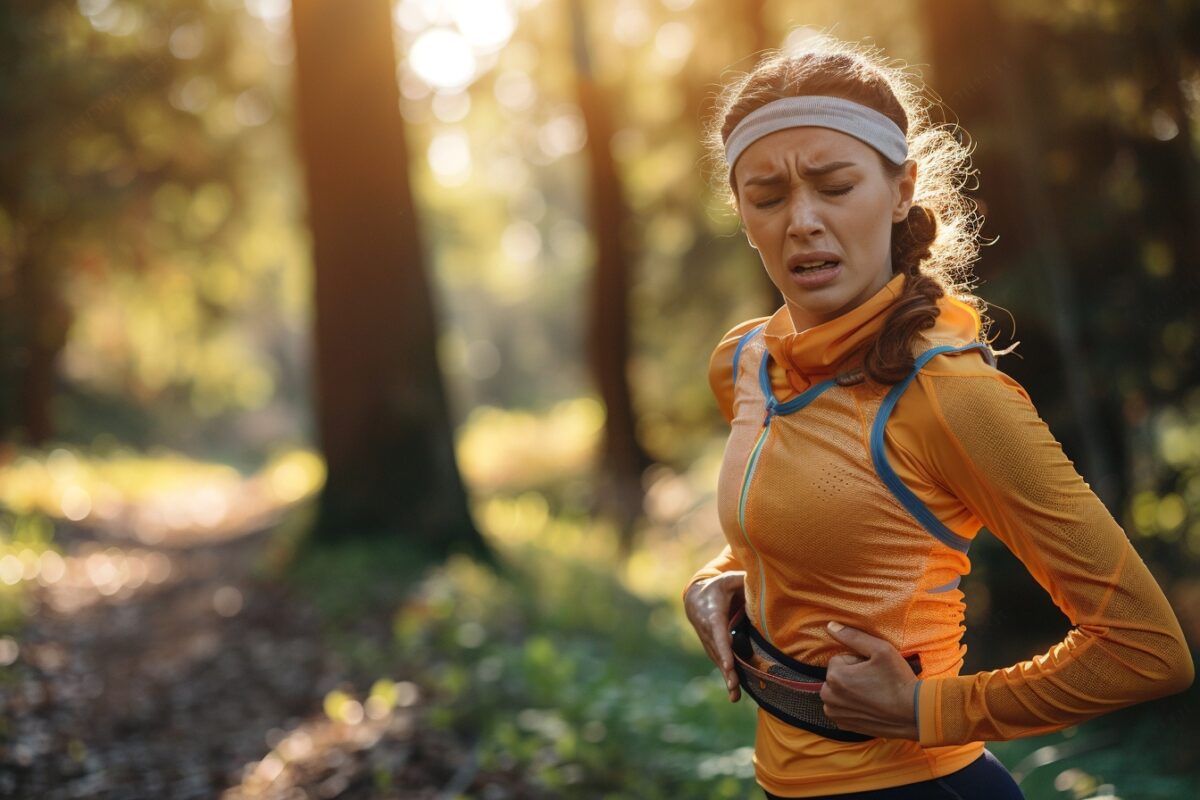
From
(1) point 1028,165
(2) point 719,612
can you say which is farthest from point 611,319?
(2) point 719,612

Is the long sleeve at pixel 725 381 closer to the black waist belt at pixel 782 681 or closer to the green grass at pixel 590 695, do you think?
the black waist belt at pixel 782 681

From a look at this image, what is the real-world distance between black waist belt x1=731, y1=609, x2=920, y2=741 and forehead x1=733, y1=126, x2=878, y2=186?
36.7 inches

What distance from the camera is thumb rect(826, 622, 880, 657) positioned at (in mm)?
1952

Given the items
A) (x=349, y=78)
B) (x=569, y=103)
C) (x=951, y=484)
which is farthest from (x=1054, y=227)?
(x=569, y=103)

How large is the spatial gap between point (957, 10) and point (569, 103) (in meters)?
10.8

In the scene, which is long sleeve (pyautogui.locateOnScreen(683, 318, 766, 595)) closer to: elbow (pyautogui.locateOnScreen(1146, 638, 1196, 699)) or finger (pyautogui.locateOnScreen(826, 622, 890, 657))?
finger (pyautogui.locateOnScreen(826, 622, 890, 657))

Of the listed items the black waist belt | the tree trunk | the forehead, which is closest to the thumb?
the black waist belt

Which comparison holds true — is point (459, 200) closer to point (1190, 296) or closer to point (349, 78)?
point (349, 78)

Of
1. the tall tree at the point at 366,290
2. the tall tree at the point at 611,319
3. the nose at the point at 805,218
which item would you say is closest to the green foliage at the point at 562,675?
the tall tree at the point at 366,290

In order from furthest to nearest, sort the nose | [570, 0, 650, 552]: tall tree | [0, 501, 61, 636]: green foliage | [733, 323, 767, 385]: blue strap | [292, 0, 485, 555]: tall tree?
[570, 0, 650, 552]: tall tree → [292, 0, 485, 555]: tall tree → [0, 501, 61, 636]: green foliage → [733, 323, 767, 385]: blue strap → the nose

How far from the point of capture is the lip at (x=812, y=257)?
6.74 feet

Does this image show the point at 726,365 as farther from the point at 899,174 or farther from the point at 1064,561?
the point at 1064,561

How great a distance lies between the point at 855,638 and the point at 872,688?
0.30ft

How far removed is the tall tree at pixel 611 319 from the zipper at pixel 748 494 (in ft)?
42.1
